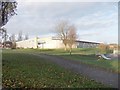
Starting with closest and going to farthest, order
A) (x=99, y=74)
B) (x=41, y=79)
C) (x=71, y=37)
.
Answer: (x=41, y=79) → (x=99, y=74) → (x=71, y=37)

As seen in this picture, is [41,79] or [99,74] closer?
[41,79]

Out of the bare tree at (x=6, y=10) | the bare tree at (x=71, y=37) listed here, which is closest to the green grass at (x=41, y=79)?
the bare tree at (x=6, y=10)

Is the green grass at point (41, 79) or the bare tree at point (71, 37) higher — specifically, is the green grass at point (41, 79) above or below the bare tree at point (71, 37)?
below

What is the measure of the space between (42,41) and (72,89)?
9690 centimetres

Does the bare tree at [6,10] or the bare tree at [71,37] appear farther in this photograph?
the bare tree at [71,37]

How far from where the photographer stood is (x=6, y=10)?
62.3ft

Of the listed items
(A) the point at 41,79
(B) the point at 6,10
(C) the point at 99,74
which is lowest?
(C) the point at 99,74

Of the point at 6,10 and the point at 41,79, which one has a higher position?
the point at 6,10

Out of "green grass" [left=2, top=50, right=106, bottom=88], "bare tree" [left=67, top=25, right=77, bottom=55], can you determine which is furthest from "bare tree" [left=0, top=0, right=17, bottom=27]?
"bare tree" [left=67, top=25, right=77, bottom=55]

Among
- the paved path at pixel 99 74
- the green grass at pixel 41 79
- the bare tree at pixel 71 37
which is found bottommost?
the paved path at pixel 99 74

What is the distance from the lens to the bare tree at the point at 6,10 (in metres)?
18.3

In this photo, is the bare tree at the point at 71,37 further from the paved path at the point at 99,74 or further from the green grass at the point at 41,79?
the green grass at the point at 41,79

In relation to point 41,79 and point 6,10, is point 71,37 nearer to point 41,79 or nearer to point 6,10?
point 6,10

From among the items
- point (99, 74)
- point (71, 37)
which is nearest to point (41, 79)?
point (99, 74)
